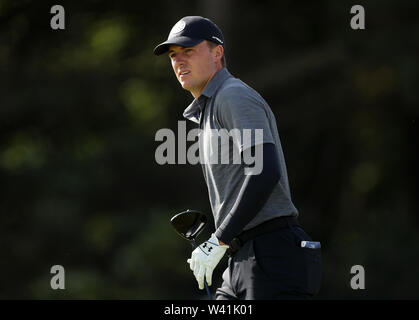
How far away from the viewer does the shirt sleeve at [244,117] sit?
3.77 m

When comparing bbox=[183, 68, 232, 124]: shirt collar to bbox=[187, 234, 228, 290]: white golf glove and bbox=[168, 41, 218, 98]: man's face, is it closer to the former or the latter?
bbox=[168, 41, 218, 98]: man's face

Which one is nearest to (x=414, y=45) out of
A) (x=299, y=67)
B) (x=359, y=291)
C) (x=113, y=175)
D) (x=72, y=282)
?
(x=299, y=67)

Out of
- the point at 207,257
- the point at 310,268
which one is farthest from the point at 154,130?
the point at 310,268

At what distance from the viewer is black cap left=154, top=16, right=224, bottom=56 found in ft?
13.8

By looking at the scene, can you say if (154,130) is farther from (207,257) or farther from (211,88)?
(207,257)

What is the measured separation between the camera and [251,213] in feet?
12.3

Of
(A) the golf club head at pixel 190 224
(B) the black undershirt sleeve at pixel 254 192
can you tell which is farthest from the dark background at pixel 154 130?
(B) the black undershirt sleeve at pixel 254 192

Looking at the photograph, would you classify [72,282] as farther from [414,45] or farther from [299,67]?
[414,45]

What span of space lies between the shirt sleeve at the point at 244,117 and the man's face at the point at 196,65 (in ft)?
1.12

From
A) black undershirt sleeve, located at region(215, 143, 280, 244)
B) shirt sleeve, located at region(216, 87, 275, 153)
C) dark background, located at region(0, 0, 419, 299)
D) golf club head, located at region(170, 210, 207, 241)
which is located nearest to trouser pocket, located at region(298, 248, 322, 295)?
black undershirt sleeve, located at region(215, 143, 280, 244)

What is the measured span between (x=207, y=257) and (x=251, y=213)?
324 millimetres

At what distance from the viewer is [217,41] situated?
4.27 metres

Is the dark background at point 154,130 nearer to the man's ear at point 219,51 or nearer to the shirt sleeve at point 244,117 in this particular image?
the man's ear at point 219,51
